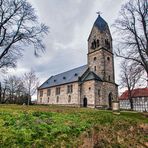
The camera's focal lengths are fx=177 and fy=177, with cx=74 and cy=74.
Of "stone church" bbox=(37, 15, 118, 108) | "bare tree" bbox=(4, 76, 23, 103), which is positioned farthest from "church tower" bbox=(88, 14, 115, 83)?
"bare tree" bbox=(4, 76, 23, 103)

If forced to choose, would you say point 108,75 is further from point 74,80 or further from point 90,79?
point 74,80

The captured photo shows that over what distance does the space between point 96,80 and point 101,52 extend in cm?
652

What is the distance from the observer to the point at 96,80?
116 feet

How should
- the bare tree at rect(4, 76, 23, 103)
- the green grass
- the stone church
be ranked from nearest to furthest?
the green grass → the stone church → the bare tree at rect(4, 76, 23, 103)

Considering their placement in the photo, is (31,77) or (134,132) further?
(31,77)

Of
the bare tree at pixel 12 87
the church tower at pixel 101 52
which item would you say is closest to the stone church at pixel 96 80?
the church tower at pixel 101 52

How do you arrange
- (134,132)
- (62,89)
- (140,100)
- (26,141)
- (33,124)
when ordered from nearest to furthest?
(26,141), (33,124), (134,132), (62,89), (140,100)

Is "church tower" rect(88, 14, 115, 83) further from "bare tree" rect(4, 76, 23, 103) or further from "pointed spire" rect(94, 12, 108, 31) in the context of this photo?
"bare tree" rect(4, 76, 23, 103)

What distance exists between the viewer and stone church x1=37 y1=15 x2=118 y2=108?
35344 mm

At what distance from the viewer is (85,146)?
22.1ft

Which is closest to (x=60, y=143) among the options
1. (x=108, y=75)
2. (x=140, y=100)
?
(x=108, y=75)


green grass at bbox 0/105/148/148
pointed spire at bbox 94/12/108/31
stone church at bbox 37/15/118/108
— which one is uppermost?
pointed spire at bbox 94/12/108/31

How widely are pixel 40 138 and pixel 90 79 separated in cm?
2991

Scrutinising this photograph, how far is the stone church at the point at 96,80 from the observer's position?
35.3 m
